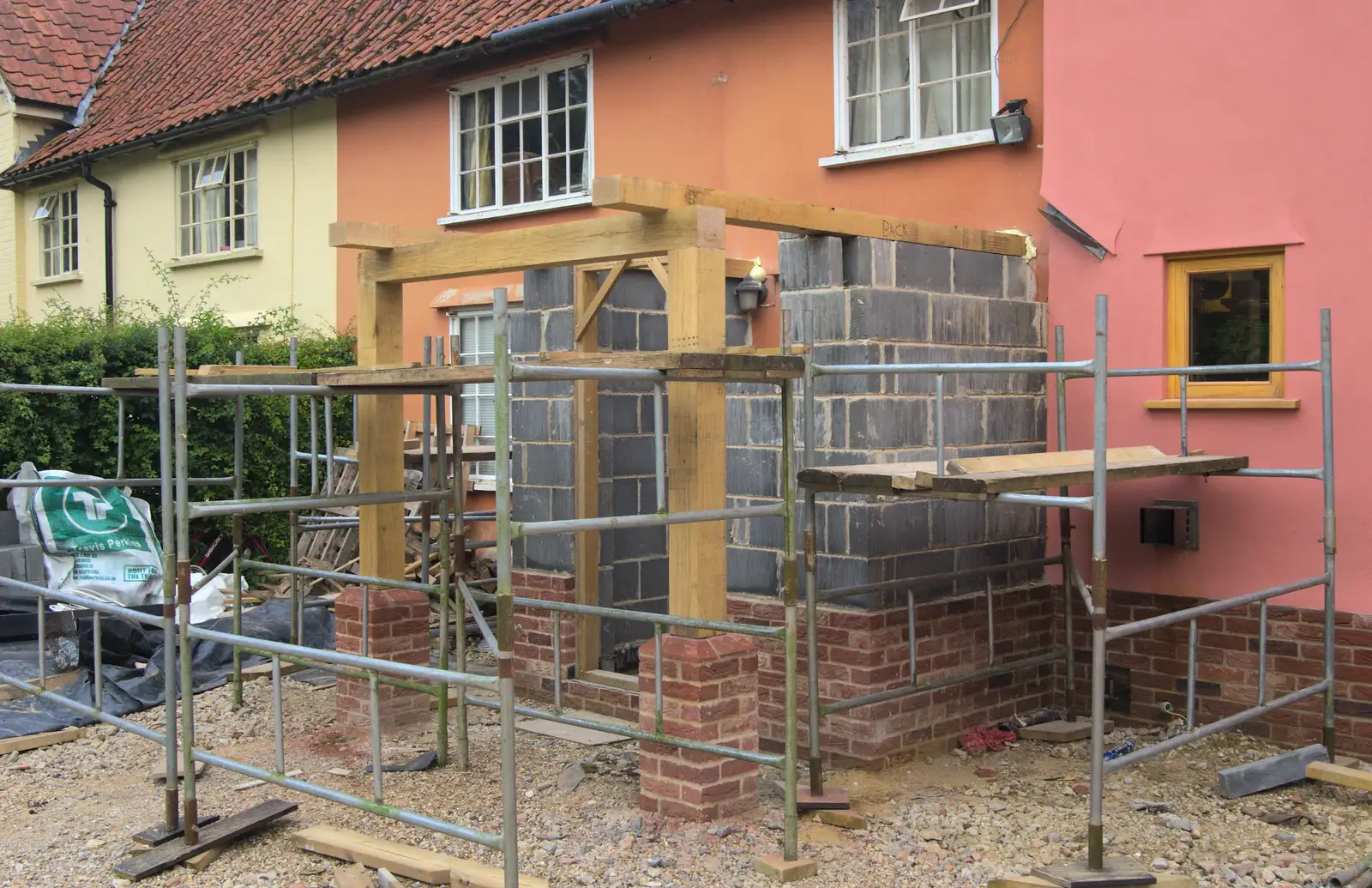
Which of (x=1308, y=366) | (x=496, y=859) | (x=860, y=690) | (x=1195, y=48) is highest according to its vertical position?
(x=1195, y=48)

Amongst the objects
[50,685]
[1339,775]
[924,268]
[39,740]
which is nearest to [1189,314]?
[924,268]

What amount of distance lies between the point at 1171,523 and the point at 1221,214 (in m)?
1.78

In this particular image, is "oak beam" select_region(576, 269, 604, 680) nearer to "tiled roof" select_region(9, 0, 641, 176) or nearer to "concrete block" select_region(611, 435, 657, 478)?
"concrete block" select_region(611, 435, 657, 478)

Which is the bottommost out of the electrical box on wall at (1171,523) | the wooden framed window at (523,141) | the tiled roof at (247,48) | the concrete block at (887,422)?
the electrical box on wall at (1171,523)

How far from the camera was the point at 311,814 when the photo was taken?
6.34 metres

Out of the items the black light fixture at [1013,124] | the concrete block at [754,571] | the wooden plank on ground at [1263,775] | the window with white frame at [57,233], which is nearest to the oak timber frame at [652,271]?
the black light fixture at [1013,124]

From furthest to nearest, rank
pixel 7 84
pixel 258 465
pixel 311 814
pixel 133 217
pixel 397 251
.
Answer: pixel 7 84
pixel 133 217
pixel 258 465
pixel 397 251
pixel 311 814

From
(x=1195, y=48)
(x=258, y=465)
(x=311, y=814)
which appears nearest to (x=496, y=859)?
(x=311, y=814)

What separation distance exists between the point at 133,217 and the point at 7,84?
3.54 metres

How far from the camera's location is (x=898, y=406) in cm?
718

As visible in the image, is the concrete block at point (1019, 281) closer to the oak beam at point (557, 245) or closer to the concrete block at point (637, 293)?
the concrete block at point (637, 293)

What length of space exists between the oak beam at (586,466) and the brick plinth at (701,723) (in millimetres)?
2144

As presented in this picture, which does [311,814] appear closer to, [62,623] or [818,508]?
[818,508]

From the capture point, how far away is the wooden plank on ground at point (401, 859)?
5.14 meters
